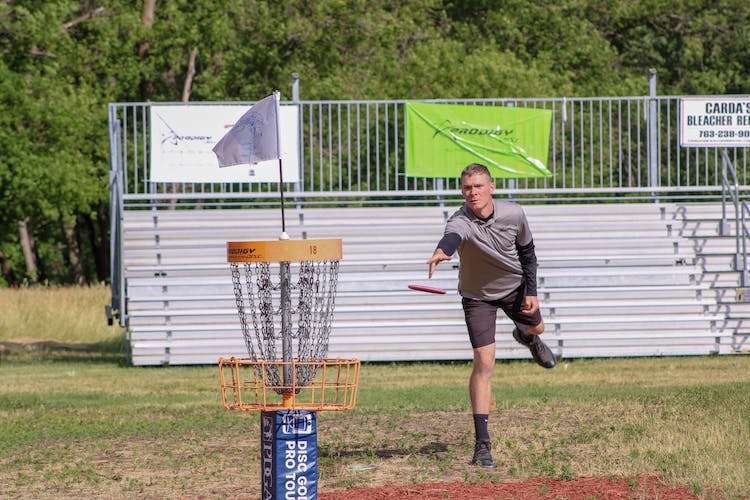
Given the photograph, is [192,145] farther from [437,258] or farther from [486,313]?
[437,258]

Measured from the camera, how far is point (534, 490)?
282 inches

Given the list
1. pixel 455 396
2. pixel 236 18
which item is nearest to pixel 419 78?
pixel 236 18

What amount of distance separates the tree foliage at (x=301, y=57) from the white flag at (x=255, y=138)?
1042 inches

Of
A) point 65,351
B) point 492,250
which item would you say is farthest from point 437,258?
point 65,351

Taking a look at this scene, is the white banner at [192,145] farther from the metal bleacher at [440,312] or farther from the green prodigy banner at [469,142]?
the green prodigy banner at [469,142]

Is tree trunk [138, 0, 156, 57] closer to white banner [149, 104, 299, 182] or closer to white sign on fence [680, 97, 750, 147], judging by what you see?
white banner [149, 104, 299, 182]

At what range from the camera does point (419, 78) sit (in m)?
34.1

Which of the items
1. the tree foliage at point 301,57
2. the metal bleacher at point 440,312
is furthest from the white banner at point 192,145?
the tree foliage at point 301,57

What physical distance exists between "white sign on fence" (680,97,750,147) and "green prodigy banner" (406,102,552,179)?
2.11m

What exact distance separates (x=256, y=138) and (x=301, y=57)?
32930 millimetres

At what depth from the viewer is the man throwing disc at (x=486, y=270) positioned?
8.02 metres

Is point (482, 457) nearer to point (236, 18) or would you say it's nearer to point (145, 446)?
point (145, 446)

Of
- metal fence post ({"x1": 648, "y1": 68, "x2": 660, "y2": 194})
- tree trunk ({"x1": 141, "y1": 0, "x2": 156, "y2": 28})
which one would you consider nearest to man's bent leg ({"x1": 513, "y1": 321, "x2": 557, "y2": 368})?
metal fence post ({"x1": 648, "y1": 68, "x2": 660, "y2": 194})

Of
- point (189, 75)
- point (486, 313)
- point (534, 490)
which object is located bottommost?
point (534, 490)
